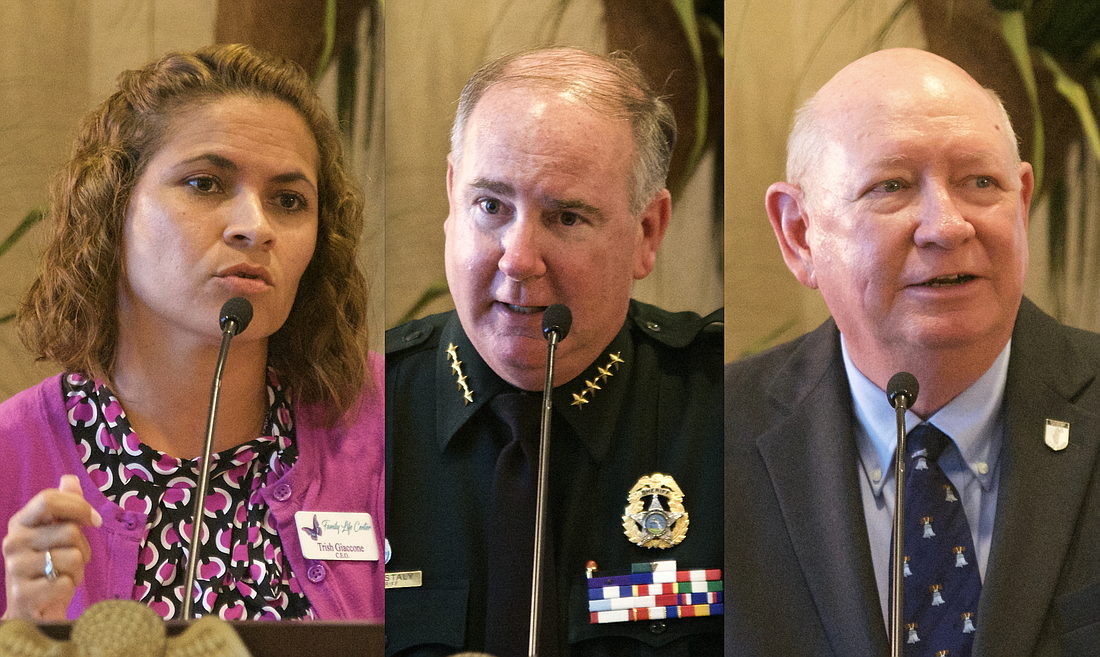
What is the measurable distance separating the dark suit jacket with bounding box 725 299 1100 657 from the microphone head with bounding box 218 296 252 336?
1410 millimetres

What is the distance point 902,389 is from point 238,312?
1766mm

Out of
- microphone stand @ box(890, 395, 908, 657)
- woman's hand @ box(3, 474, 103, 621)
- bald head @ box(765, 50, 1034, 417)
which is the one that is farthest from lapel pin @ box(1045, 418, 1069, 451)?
woman's hand @ box(3, 474, 103, 621)

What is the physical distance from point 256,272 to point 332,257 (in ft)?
0.75

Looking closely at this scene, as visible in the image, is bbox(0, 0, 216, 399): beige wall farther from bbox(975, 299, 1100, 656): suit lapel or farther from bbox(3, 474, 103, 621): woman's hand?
bbox(975, 299, 1100, 656): suit lapel

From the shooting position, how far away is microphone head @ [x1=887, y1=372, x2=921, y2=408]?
9.25 ft

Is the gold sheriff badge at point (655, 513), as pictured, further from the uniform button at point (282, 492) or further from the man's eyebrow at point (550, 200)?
the uniform button at point (282, 492)

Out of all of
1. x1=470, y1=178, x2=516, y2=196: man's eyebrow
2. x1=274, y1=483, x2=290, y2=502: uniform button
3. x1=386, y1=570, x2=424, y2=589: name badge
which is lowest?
x1=386, y1=570, x2=424, y2=589: name badge

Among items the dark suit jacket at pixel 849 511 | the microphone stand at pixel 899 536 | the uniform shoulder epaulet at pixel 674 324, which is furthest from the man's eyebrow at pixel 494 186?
the microphone stand at pixel 899 536

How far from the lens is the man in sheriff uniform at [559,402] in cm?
319

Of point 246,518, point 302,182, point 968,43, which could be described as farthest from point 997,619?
point 302,182

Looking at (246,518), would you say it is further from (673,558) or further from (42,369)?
(673,558)

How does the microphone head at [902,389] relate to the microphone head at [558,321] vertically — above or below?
below

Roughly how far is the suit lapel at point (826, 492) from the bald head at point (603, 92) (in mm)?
704

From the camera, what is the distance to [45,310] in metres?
3.16
